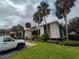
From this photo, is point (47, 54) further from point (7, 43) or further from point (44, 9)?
point (44, 9)

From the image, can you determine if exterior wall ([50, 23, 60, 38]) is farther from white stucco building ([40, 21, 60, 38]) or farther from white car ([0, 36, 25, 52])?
white car ([0, 36, 25, 52])

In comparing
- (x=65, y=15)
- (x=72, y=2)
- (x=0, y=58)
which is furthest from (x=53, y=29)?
(x=0, y=58)

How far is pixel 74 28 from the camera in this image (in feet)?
187

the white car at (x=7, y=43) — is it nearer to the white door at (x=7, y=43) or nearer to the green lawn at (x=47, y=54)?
the white door at (x=7, y=43)

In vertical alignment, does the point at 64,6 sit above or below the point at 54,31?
above

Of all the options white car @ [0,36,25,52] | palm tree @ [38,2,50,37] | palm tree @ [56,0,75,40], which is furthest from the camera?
palm tree @ [38,2,50,37]

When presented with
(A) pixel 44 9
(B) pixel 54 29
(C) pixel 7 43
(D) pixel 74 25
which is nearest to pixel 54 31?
(B) pixel 54 29

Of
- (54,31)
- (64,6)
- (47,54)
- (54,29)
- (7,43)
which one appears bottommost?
(47,54)

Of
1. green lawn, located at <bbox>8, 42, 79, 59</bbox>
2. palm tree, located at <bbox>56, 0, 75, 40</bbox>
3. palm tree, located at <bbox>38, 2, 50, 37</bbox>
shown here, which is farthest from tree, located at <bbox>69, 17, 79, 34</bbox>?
green lawn, located at <bbox>8, 42, 79, 59</bbox>

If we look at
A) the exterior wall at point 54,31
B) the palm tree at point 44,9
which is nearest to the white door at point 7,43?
the exterior wall at point 54,31

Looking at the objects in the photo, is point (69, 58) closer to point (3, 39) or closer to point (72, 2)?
point (3, 39)

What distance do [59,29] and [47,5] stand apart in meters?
7.37

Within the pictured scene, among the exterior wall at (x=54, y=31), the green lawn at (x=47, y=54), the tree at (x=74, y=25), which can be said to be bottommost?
the green lawn at (x=47, y=54)

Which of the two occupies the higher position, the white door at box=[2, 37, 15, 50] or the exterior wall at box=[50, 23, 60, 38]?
the exterior wall at box=[50, 23, 60, 38]
